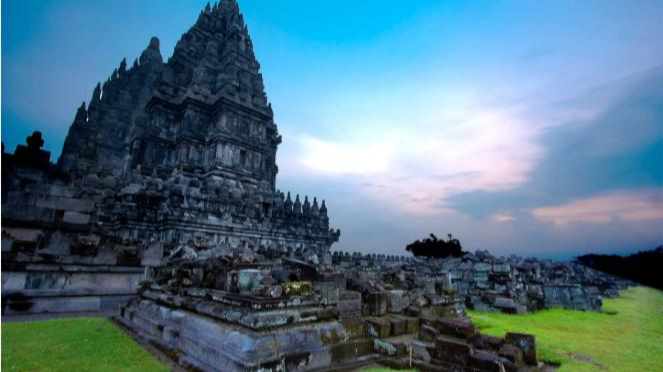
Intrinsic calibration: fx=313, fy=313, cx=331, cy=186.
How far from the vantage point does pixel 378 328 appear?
14.9 feet

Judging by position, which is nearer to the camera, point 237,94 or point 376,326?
point 376,326

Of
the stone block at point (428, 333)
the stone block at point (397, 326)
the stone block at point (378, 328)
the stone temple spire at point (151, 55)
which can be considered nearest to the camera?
the stone block at point (428, 333)

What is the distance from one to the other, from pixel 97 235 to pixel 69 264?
985 millimetres

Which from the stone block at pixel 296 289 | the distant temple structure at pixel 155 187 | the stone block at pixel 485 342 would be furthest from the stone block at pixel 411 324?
the distant temple structure at pixel 155 187

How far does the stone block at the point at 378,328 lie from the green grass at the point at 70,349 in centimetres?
270

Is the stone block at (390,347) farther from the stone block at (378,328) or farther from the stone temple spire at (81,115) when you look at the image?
the stone temple spire at (81,115)

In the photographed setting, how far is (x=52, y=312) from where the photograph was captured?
6.69 meters

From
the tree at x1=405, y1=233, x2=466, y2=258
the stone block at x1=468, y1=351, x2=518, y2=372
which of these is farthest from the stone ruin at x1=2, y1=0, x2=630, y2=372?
the tree at x1=405, y1=233, x2=466, y2=258

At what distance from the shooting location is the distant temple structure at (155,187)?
7.29 m

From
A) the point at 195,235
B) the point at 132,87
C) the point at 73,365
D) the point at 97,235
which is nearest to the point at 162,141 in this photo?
the point at 195,235

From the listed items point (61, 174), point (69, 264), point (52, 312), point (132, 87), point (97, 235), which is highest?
point (132, 87)

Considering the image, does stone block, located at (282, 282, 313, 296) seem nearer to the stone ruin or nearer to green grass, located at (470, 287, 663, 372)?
the stone ruin

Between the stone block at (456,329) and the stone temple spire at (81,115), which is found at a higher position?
the stone temple spire at (81,115)

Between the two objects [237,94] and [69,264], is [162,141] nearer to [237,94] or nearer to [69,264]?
[237,94]
